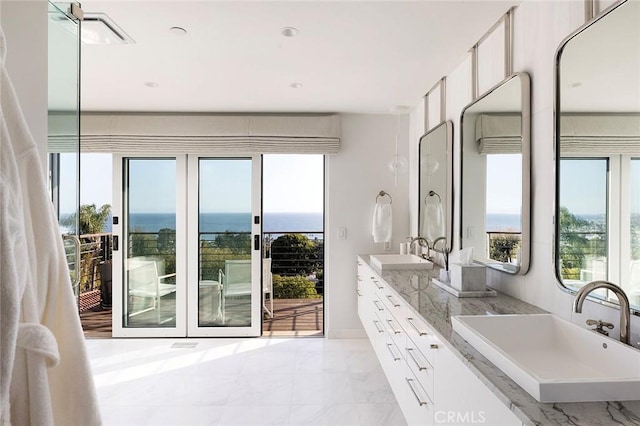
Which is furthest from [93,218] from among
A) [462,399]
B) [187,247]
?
[462,399]

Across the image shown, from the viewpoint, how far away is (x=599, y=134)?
1.29 m

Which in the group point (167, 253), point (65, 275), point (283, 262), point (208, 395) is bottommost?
point (208, 395)

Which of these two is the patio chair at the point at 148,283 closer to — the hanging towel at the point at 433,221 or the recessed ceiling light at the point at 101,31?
the recessed ceiling light at the point at 101,31

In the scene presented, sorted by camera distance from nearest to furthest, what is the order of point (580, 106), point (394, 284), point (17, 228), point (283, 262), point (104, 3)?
point (17, 228)
point (580, 106)
point (104, 3)
point (394, 284)
point (283, 262)

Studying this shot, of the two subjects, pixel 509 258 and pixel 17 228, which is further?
pixel 509 258

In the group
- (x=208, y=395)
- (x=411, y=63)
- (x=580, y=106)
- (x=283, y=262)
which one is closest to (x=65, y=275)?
(x=580, y=106)

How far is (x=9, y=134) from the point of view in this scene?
2.88 feet

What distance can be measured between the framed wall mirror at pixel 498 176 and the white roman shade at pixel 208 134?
167cm

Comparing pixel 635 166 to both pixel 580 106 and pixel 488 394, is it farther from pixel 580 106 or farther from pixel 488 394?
pixel 488 394

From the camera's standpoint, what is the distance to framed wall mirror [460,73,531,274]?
5.68 ft

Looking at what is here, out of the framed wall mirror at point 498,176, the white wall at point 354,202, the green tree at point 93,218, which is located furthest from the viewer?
the green tree at point 93,218

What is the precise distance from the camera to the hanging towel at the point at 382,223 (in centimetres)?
363

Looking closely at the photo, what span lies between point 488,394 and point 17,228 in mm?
1253

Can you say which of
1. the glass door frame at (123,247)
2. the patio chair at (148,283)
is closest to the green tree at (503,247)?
the glass door frame at (123,247)
